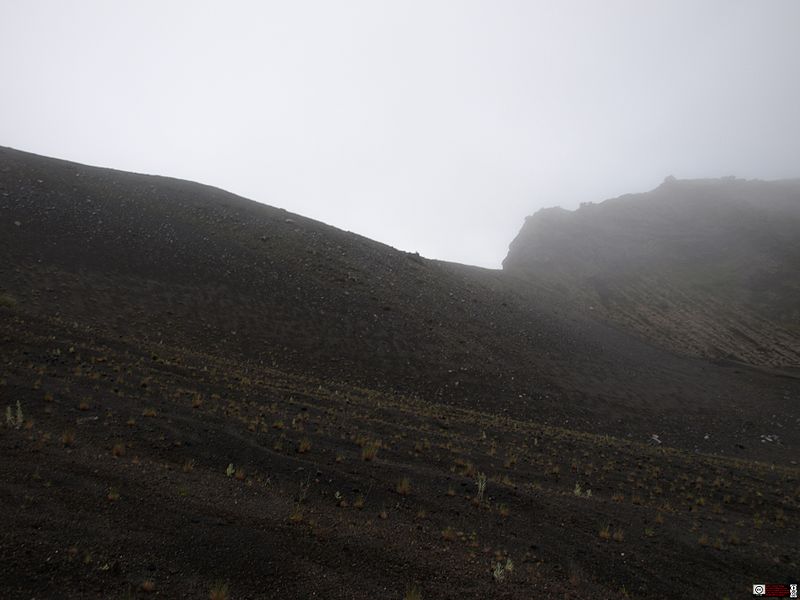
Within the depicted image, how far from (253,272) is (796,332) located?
5471cm

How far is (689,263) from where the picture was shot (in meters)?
66.5

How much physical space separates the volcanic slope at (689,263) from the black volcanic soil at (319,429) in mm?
11704

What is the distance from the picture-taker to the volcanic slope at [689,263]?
46969 millimetres

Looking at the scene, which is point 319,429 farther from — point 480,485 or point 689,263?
point 689,263

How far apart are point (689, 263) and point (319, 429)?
235 feet

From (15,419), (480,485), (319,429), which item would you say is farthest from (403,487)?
(15,419)

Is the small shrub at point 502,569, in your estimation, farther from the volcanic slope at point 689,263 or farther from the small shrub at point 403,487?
the volcanic slope at point 689,263

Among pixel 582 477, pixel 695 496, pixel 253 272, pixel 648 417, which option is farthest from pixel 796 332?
pixel 253 272

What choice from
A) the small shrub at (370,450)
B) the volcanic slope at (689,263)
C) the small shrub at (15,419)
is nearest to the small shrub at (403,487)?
the small shrub at (370,450)

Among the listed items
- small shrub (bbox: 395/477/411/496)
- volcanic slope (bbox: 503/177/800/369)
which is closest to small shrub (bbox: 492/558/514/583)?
small shrub (bbox: 395/477/411/496)

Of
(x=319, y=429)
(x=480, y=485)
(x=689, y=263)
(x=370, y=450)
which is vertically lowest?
(x=319, y=429)

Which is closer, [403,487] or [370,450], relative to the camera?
[403,487]

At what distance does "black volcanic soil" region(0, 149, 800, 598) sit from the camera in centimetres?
688

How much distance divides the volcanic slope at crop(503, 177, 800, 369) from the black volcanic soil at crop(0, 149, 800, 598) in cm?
1170
